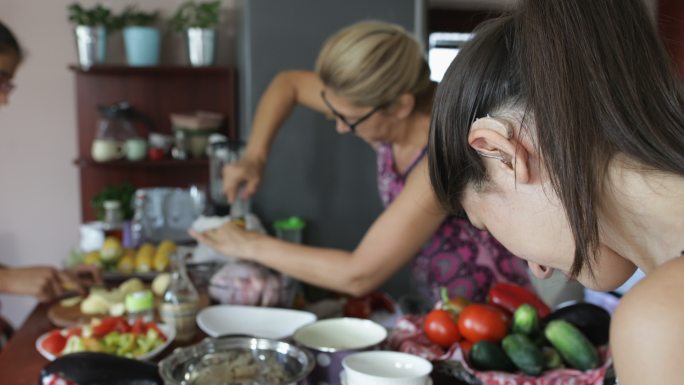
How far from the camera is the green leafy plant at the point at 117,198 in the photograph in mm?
2965

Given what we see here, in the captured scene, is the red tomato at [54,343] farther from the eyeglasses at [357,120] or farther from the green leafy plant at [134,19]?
the green leafy plant at [134,19]

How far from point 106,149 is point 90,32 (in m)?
0.52

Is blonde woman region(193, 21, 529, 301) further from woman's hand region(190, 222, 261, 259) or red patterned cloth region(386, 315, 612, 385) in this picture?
red patterned cloth region(386, 315, 612, 385)

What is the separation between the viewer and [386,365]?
110 cm

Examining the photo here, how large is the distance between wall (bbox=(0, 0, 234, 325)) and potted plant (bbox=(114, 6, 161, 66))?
19cm

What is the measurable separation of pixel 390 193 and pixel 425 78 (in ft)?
1.07

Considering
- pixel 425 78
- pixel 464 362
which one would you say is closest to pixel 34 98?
pixel 425 78

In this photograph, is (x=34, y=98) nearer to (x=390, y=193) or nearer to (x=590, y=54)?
(x=390, y=193)

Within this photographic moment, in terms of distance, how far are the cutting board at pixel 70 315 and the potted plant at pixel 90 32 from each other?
1627mm

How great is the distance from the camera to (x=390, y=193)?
1785mm

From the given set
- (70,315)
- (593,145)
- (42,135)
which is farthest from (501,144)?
(42,135)

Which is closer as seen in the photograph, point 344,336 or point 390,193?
point 344,336

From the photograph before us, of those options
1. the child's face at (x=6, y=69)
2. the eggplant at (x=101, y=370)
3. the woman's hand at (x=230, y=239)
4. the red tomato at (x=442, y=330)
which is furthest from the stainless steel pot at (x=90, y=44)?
the red tomato at (x=442, y=330)

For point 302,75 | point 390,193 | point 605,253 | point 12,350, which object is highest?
point 302,75
